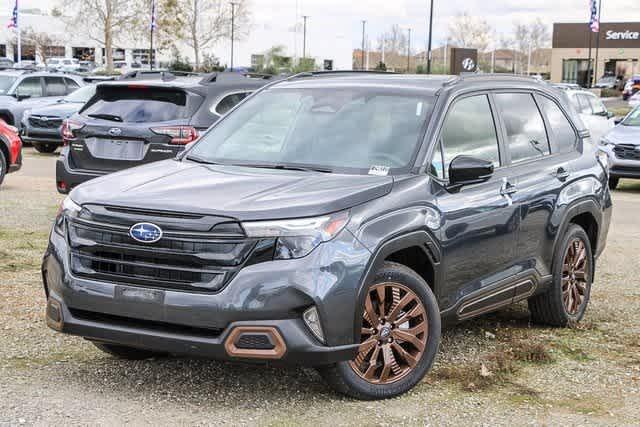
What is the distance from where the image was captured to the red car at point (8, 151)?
47.6 ft

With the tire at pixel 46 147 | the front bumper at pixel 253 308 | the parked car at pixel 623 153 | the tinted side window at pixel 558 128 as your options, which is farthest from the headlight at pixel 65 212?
the tire at pixel 46 147

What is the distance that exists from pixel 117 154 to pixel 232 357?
5.83m

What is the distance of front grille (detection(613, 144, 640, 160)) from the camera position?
16.8 meters

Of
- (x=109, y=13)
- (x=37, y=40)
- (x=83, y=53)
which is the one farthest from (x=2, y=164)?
(x=83, y=53)

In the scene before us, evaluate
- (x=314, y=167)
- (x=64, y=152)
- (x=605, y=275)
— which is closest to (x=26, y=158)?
(x=64, y=152)

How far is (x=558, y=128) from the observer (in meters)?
7.23

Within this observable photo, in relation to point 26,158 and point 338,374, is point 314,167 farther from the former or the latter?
point 26,158

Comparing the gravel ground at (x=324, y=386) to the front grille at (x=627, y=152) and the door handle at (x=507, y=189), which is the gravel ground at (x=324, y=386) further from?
the front grille at (x=627, y=152)

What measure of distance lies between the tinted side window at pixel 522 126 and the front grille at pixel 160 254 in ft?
8.15

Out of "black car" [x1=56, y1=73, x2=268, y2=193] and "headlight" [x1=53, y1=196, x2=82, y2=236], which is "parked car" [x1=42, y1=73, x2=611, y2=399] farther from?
"black car" [x1=56, y1=73, x2=268, y2=193]

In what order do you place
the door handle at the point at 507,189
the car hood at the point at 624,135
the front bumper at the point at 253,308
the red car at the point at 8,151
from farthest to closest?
the car hood at the point at 624,135, the red car at the point at 8,151, the door handle at the point at 507,189, the front bumper at the point at 253,308

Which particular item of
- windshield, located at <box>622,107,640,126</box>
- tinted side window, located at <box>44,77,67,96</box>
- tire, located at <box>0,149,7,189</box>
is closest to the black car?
tire, located at <box>0,149,7,189</box>

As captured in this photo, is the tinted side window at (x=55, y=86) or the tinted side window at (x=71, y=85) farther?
the tinted side window at (x=71, y=85)

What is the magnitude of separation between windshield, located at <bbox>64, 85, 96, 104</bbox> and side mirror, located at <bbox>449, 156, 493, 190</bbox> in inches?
704
